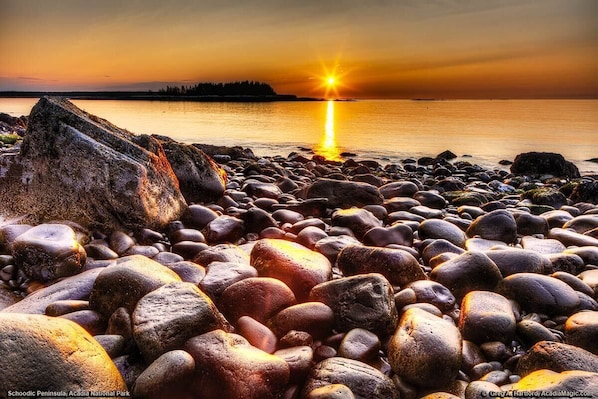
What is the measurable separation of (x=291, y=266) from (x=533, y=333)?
1.72m

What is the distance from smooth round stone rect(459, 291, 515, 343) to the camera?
2.74 metres

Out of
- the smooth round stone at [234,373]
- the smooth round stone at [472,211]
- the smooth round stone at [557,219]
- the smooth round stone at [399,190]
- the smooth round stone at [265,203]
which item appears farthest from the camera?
the smooth round stone at [399,190]

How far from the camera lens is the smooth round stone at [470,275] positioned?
3.35m

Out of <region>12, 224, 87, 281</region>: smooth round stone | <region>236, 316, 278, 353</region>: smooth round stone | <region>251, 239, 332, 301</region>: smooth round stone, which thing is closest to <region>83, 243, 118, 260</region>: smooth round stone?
<region>12, 224, 87, 281</region>: smooth round stone

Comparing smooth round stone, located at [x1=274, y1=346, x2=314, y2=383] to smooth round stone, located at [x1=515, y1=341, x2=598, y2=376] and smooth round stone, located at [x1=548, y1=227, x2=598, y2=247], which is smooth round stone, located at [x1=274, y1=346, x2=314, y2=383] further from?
smooth round stone, located at [x1=548, y1=227, x2=598, y2=247]

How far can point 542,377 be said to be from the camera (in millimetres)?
2131

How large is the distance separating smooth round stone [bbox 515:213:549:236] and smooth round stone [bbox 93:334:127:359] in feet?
15.2

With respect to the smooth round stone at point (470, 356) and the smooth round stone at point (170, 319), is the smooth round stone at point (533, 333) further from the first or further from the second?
the smooth round stone at point (170, 319)

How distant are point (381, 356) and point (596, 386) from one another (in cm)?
111

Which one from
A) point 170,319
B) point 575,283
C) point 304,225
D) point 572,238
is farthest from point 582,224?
point 170,319

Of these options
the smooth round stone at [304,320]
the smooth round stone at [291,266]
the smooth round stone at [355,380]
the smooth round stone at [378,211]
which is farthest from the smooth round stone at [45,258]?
the smooth round stone at [378,211]

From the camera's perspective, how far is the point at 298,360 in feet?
7.63

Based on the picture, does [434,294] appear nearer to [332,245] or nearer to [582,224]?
[332,245]

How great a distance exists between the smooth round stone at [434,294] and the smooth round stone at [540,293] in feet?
1.44
